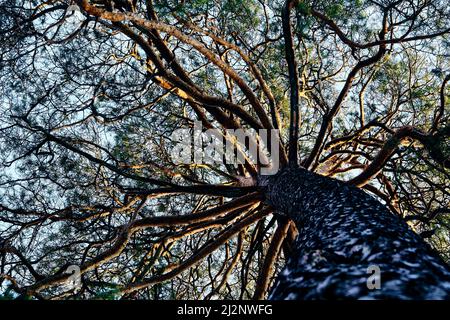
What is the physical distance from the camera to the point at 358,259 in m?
1.21

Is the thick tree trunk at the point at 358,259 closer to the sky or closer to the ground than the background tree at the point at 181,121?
closer to the ground

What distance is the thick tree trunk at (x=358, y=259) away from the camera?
99cm

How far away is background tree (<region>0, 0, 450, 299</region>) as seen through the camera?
3416 millimetres

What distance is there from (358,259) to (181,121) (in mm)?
3810

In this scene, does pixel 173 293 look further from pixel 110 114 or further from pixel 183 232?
pixel 110 114

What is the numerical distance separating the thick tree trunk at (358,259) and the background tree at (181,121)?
1.51 m

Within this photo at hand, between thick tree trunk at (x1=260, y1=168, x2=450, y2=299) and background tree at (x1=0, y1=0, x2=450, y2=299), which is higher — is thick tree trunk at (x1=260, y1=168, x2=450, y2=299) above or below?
below

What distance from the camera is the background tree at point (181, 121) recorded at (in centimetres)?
342

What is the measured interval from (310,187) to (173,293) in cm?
241

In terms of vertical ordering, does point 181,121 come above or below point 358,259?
above

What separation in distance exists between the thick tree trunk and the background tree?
1509 mm

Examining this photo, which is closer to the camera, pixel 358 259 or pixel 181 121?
pixel 358 259

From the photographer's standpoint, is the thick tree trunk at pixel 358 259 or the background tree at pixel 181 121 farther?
the background tree at pixel 181 121
